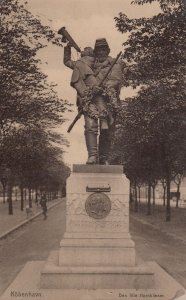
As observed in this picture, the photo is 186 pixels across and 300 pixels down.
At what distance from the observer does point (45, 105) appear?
24.3m

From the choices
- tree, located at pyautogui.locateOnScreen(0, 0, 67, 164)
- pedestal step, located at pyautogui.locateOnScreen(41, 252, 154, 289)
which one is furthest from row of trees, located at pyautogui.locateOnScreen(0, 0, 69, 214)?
pedestal step, located at pyautogui.locateOnScreen(41, 252, 154, 289)

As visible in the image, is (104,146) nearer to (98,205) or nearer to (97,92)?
(97,92)

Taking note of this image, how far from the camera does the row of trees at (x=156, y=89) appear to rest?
1678 centimetres

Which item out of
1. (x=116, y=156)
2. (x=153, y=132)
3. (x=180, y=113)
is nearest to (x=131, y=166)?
(x=116, y=156)

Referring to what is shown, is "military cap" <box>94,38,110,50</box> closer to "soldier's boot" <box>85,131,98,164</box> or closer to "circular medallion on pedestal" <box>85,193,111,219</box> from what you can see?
"soldier's boot" <box>85,131,98,164</box>

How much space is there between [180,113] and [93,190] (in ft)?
48.8

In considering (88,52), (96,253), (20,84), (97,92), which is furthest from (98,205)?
(20,84)

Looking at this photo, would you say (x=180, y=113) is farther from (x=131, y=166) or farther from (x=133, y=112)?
(x=131, y=166)

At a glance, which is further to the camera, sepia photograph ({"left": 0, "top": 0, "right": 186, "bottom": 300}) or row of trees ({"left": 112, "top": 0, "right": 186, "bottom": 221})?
row of trees ({"left": 112, "top": 0, "right": 186, "bottom": 221})

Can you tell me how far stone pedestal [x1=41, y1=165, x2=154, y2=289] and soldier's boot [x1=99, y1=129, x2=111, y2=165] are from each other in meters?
0.54

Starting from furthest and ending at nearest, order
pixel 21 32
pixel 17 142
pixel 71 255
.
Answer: pixel 17 142
pixel 21 32
pixel 71 255

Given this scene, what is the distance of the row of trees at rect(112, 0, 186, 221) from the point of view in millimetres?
16781

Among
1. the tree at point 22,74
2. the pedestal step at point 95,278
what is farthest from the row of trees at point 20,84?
the pedestal step at point 95,278

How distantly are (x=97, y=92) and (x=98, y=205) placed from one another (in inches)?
83.7
